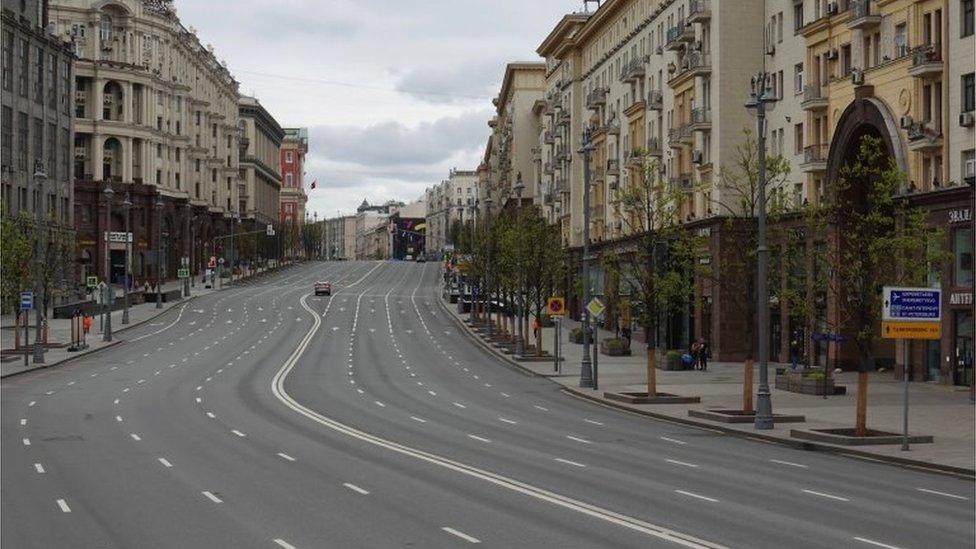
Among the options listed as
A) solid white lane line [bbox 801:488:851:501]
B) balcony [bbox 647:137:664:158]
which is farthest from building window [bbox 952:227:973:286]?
balcony [bbox 647:137:664:158]

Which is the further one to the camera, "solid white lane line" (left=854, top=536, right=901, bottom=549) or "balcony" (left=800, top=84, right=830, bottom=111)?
"balcony" (left=800, top=84, right=830, bottom=111)

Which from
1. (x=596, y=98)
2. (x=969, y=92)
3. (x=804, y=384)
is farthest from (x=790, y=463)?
(x=596, y=98)

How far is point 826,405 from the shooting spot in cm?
4403

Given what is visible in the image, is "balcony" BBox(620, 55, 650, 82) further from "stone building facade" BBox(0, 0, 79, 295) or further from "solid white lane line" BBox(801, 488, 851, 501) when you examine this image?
"solid white lane line" BBox(801, 488, 851, 501)

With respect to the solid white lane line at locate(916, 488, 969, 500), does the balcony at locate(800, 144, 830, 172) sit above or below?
above

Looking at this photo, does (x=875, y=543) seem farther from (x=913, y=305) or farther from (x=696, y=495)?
(x=913, y=305)

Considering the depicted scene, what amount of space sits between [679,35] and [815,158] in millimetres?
15684

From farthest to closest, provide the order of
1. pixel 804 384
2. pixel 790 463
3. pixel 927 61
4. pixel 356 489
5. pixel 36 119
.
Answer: pixel 36 119, pixel 927 61, pixel 804 384, pixel 790 463, pixel 356 489

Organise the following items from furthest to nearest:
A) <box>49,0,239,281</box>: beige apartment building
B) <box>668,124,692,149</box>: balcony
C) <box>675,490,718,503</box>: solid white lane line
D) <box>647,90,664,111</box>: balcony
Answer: <box>49,0,239,281</box>: beige apartment building < <box>647,90,664,111</box>: balcony < <box>668,124,692,149</box>: balcony < <box>675,490,718,503</box>: solid white lane line

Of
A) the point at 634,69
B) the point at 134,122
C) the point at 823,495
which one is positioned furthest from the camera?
the point at 134,122

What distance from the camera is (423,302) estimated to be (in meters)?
125

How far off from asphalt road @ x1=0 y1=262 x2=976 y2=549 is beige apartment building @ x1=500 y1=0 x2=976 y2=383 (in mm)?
13279

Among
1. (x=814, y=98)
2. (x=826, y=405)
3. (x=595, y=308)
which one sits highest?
(x=814, y=98)

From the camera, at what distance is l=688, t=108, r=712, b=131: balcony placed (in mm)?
69750
